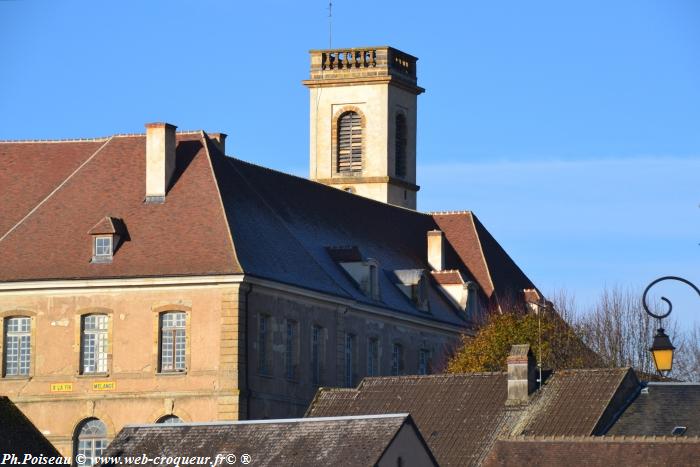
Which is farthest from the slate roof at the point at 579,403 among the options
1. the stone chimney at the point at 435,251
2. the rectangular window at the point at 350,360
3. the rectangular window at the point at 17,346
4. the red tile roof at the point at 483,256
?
the red tile roof at the point at 483,256

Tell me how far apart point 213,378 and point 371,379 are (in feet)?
21.9

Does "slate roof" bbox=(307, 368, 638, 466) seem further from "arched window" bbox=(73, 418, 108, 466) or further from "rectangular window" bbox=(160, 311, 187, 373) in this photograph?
"arched window" bbox=(73, 418, 108, 466)

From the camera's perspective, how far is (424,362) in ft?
264

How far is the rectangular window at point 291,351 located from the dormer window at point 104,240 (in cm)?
575

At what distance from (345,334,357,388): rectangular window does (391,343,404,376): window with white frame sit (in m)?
3.02

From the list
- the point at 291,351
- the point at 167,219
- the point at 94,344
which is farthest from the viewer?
the point at 291,351

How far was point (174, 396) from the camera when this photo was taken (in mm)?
67250

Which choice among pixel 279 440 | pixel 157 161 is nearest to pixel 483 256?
pixel 157 161

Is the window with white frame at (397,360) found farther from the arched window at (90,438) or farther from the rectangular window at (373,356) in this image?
the arched window at (90,438)

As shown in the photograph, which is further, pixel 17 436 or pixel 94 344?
pixel 94 344

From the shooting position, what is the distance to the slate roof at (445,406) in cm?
5766

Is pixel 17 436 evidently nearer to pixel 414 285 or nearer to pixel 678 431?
pixel 678 431

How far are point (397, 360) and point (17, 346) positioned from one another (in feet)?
48.4

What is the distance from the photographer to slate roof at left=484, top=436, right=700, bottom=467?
51.4 meters
